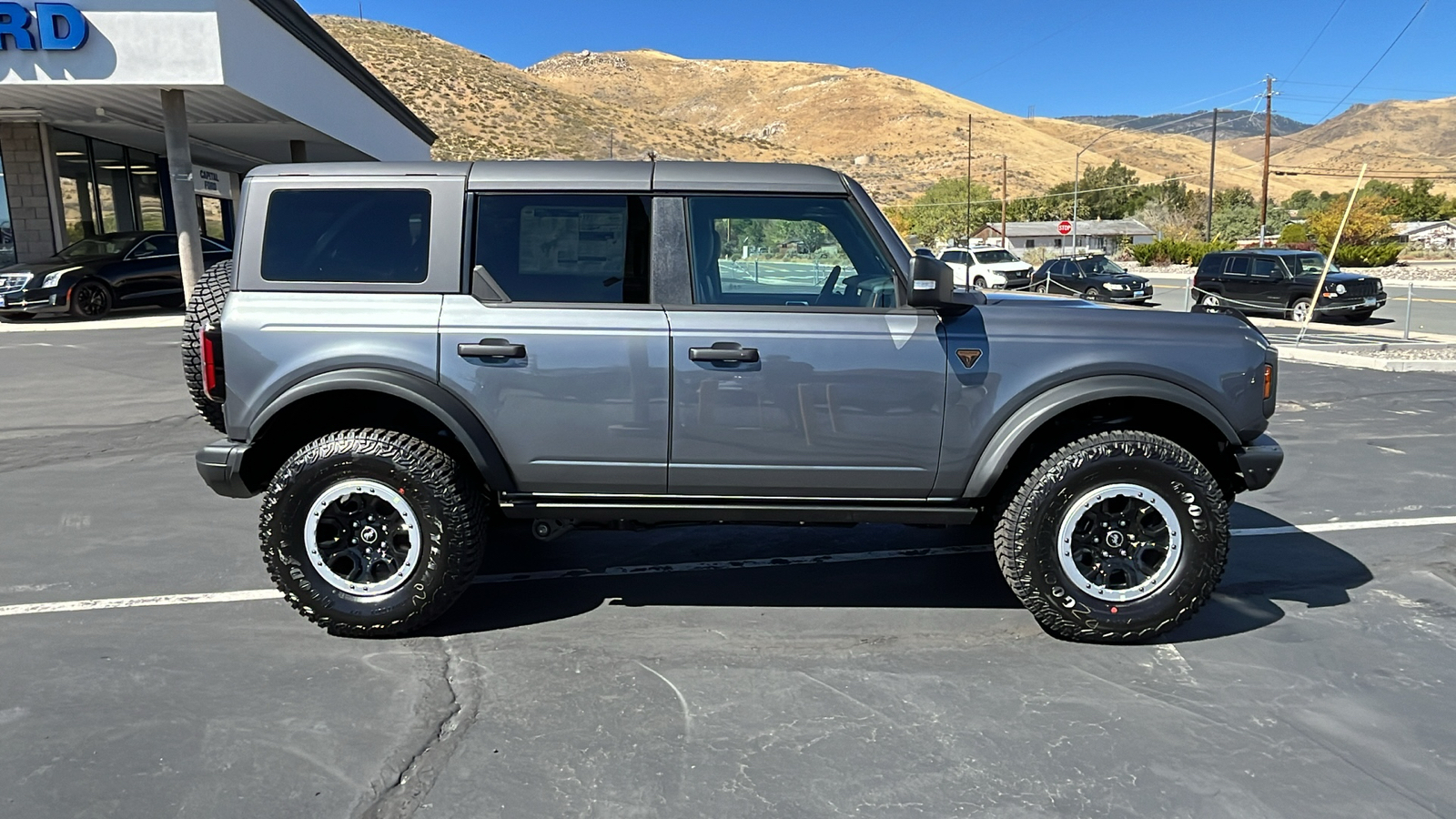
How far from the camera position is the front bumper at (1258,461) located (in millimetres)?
3977

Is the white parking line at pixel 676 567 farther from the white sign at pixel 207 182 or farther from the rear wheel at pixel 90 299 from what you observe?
the white sign at pixel 207 182

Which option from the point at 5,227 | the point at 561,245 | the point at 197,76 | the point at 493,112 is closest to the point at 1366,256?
the point at 197,76

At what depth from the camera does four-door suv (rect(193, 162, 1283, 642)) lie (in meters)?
3.89

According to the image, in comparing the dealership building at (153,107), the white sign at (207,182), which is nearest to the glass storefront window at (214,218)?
the dealership building at (153,107)

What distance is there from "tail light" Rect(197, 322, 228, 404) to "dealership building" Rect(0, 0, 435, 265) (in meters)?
13.4

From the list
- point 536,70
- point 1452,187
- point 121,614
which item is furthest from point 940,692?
point 536,70

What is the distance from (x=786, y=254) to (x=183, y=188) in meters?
16.4

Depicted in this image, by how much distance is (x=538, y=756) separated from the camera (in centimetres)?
310

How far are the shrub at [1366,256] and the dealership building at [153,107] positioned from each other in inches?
1458

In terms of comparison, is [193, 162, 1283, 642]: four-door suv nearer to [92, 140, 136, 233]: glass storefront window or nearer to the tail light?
the tail light

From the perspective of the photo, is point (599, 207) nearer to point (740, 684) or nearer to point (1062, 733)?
point (740, 684)

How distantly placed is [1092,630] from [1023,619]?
1.23 ft

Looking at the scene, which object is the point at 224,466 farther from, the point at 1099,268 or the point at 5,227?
the point at 1099,268

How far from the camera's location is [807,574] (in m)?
4.86
